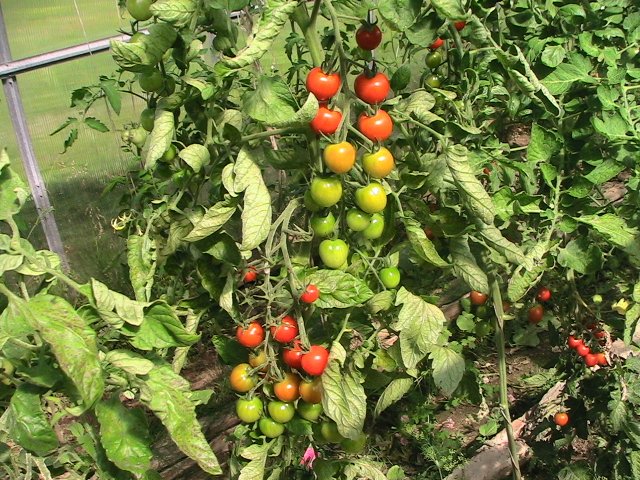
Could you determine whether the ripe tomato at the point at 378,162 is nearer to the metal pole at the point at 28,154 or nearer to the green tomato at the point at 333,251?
the green tomato at the point at 333,251

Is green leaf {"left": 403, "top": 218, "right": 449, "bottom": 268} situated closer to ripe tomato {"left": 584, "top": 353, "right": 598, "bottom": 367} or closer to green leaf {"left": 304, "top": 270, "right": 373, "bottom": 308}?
green leaf {"left": 304, "top": 270, "right": 373, "bottom": 308}

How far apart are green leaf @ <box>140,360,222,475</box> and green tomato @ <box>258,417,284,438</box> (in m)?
0.30

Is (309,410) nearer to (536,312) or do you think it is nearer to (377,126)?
(377,126)

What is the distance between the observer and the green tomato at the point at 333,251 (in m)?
1.03

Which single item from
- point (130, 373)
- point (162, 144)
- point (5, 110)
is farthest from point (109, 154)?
point (130, 373)

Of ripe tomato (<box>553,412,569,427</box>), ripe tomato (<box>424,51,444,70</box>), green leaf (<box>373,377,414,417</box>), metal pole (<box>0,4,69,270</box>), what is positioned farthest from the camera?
metal pole (<box>0,4,69,270</box>)

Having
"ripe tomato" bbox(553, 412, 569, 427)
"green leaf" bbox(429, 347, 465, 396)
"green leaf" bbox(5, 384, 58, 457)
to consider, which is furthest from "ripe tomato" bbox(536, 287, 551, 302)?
"green leaf" bbox(5, 384, 58, 457)

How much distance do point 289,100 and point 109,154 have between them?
2.25 meters

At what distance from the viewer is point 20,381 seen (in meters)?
0.80

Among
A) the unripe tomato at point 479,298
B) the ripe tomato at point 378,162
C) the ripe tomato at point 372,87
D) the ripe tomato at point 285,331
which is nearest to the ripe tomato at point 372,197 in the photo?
the ripe tomato at point 378,162

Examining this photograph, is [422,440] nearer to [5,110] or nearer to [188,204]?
[188,204]

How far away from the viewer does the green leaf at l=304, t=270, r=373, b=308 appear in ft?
3.33

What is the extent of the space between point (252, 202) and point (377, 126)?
0.69 ft

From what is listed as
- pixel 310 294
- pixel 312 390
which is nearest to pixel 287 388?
pixel 312 390
